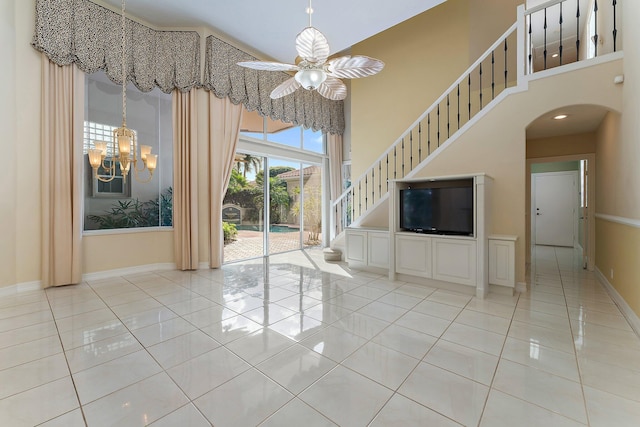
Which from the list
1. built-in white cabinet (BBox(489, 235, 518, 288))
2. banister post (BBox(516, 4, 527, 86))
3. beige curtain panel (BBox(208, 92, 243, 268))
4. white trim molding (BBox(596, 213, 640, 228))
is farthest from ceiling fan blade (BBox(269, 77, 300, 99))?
white trim molding (BBox(596, 213, 640, 228))

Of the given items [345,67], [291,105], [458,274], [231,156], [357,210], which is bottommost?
[458,274]

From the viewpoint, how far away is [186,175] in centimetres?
471

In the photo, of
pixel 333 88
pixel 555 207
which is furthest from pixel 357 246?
pixel 555 207

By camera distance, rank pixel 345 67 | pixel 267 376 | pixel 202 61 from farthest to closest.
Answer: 1. pixel 202 61
2. pixel 345 67
3. pixel 267 376

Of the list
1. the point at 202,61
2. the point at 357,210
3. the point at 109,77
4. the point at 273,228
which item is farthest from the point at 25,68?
the point at 357,210

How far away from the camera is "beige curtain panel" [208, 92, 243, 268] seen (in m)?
4.87

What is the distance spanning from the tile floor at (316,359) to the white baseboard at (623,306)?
7 cm

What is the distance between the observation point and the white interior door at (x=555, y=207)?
704cm

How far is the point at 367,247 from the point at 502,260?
1.95m

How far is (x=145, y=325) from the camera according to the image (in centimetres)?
263

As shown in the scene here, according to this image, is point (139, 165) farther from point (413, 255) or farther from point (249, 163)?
point (413, 255)

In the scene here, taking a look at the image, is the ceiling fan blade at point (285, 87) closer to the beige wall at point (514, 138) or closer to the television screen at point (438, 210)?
the television screen at point (438, 210)

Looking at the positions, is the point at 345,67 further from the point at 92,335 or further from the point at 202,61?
the point at 92,335

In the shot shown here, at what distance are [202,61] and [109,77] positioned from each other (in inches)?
58.0
